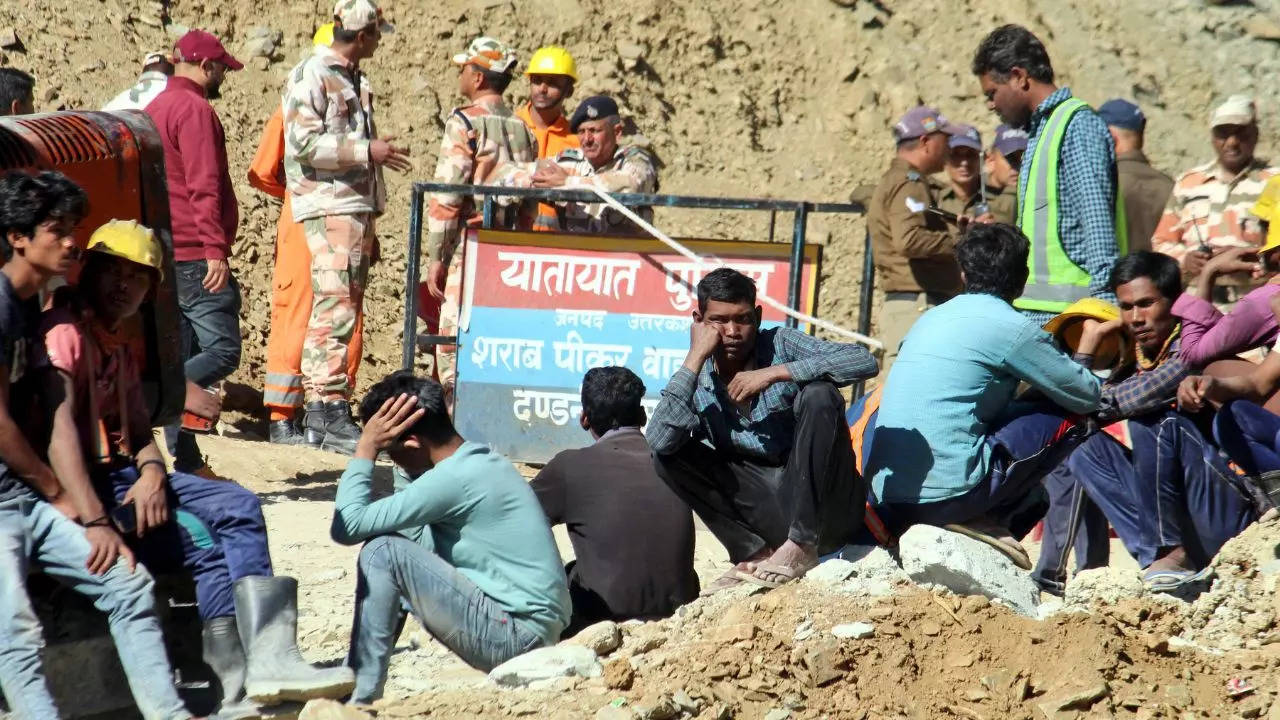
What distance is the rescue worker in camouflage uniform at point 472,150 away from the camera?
31.7ft

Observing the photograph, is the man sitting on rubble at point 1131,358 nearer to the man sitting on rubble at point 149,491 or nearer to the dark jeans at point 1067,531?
the dark jeans at point 1067,531

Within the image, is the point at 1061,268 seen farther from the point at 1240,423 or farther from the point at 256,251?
the point at 256,251

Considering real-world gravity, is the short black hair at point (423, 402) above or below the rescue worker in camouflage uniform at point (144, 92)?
below

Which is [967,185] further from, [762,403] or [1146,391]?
[762,403]

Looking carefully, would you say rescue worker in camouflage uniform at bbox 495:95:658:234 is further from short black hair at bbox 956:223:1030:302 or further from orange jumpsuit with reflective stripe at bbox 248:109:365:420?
short black hair at bbox 956:223:1030:302

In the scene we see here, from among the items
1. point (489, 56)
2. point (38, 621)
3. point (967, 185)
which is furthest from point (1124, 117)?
point (38, 621)

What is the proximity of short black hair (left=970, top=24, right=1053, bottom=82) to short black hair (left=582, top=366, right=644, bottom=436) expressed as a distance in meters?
2.00

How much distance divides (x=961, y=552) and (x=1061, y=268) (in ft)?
6.27

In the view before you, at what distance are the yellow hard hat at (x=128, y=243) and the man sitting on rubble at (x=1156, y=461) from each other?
3.46 m

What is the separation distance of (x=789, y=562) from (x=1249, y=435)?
2029 mm

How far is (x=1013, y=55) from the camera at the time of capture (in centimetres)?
681

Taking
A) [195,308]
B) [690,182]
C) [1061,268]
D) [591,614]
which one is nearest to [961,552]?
[591,614]

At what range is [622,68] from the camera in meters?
14.4

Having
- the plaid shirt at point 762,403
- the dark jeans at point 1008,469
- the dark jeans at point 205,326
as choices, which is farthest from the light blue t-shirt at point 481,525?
the dark jeans at point 205,326
